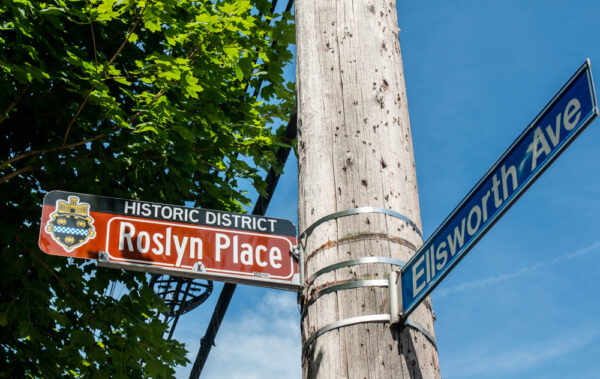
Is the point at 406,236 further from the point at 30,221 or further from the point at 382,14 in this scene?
the point at 30,221

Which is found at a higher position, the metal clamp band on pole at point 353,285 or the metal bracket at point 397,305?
the metal clamp band on pole at point 353,285

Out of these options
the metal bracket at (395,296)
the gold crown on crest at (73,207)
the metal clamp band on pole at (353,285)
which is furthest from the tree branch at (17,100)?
the metal bracket at (395,296)

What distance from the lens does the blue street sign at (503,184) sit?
187cm

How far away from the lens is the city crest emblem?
3.08 meters

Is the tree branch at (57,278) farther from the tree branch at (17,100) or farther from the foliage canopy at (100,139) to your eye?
the tree branch at (17,100)

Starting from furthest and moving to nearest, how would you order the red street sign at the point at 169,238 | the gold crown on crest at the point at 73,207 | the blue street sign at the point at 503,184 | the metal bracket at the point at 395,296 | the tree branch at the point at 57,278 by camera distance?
the tree branch at the point at 57,278 → the gold crown on crest at the point at 73,207 → the red street sign at the point at 169,238 → the metal bracket at the point at 395,296 → the blue street sign at the point at 503,184

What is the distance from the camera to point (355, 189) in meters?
2.67

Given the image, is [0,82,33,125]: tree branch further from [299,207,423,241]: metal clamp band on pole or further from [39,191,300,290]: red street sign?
[299,207,423,241]: metal clamp band on pole

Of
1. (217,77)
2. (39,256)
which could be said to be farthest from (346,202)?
(39,256)

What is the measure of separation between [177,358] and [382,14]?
5542mm

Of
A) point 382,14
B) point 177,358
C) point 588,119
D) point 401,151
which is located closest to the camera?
point 588,119

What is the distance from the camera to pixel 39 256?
24.3 feet

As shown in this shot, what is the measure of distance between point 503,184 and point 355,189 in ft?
2.18

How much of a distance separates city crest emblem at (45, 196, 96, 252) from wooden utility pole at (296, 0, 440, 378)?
100 cm
